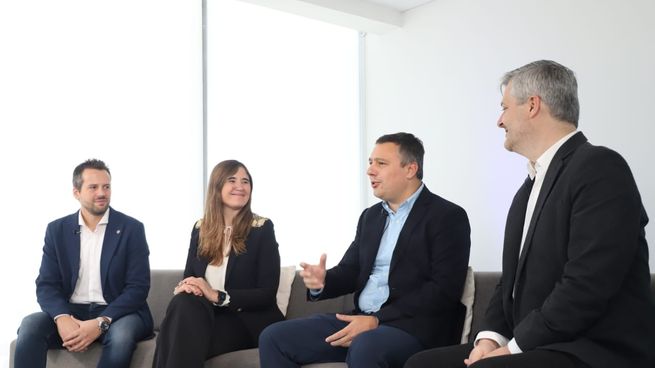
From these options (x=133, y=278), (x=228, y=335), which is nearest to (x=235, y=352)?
(x=228, y=335)

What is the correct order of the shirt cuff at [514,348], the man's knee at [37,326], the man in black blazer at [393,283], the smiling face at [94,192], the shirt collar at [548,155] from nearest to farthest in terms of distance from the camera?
the shirt cuff at [514,348], the shirt collar at [548,155], the man in black blazer at [393,283], the man's knee at [37,326], the smiling face at [94,192]

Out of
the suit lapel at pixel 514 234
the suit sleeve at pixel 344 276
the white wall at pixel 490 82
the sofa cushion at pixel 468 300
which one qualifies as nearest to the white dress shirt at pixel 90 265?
the suit sleeve at pixel 344 276

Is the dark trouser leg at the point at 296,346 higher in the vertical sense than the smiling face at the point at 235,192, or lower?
lower

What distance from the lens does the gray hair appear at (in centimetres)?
228

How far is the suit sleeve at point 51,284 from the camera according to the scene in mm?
3500

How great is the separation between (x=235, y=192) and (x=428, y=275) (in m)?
1.12

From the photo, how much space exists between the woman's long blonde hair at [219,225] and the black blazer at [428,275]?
1.94 ft

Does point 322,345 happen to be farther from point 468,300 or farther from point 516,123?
point 516,123

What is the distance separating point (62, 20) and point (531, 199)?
3.85 meters

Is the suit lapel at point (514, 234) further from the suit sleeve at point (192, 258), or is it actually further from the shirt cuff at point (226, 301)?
the suit sleeve at point (192, 258)

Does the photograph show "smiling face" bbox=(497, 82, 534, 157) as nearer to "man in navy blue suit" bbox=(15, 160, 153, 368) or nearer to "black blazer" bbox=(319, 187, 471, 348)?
"black blazer" bbox=(319, 187, 471, 348)

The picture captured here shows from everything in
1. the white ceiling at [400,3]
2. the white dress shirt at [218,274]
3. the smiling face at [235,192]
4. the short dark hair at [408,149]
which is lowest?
the white dress shirt at [218,274]

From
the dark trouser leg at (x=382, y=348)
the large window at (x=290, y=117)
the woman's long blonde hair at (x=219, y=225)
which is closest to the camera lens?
the dark trouser leg at (x=382, y=348)

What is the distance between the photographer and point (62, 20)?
5039mm
